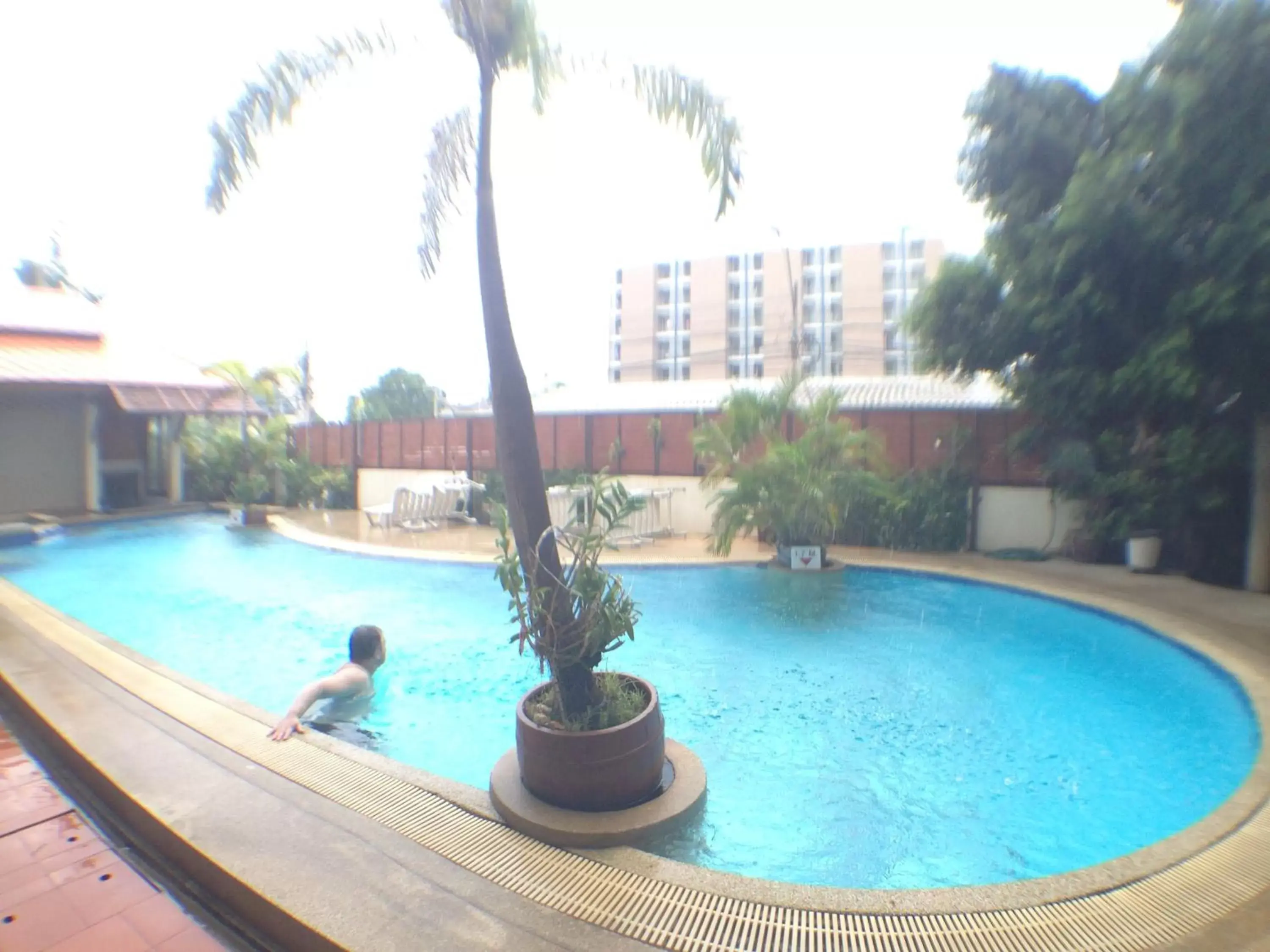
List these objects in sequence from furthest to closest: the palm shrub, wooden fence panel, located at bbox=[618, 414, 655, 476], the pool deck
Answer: wooden fence panel, located at bbox=[618, 414, 655, 476], the palm shrub, the pool deck

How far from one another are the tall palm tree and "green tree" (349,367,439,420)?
38.0 metres

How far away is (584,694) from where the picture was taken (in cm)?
359

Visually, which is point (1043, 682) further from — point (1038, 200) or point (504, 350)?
point (1038, 200)

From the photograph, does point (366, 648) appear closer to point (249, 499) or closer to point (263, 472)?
point (249, 499)

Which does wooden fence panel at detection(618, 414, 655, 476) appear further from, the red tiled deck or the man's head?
the red tiled deck

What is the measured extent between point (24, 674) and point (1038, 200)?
36.6 ft

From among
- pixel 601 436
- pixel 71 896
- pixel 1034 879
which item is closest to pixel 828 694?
pixel 1034 879

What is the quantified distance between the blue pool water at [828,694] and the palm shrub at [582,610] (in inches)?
27.7

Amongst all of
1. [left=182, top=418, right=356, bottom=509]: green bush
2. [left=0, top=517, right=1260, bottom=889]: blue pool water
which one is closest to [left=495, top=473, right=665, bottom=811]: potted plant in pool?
[left=0, top=517, right=1260, bottom=889]: blue pool water

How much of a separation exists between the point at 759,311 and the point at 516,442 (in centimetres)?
5887

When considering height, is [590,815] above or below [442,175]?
below

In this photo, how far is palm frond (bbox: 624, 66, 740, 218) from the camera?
4602mm

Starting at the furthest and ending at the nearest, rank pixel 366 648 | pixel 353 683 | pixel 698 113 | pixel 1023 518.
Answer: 1. pixel 1023 518
2. pixel 366 648
3. pixel 353 683
4. pixel 698 113

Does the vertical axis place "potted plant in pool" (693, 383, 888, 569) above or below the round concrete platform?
above
